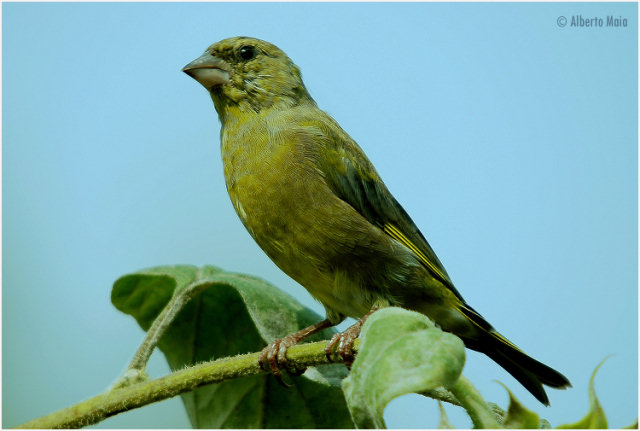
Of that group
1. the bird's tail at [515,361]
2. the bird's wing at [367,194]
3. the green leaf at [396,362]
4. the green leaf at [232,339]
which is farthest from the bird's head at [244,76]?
the green leaf at [396,362]

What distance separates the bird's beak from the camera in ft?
12.7

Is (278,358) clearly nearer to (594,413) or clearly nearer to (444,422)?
(444,422)

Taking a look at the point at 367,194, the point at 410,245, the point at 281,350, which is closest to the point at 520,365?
the point at 410,245

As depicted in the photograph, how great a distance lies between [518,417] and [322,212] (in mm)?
2092

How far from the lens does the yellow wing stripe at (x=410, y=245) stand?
12.0 feet

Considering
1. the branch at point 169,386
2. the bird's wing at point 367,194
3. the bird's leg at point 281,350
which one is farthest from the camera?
the bird's wing at point 367,194

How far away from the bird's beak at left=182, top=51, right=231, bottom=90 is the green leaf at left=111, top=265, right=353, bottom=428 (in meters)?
1.15

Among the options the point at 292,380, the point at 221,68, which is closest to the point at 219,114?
the point at 221,68

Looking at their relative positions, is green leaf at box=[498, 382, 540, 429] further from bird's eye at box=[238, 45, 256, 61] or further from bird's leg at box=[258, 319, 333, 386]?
bird's eye at box=[238, 45, 256, 61]

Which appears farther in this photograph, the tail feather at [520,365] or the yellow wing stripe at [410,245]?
the yellow wing stripe at [410,245]

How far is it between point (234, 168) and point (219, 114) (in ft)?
1.61

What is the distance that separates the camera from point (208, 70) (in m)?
3.89

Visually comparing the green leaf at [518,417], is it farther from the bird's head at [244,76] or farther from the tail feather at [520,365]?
the bird's head at [244,76]

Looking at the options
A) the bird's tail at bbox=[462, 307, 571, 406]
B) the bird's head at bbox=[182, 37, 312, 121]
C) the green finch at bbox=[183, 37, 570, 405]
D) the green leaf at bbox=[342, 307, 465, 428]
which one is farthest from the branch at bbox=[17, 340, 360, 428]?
the bird's head at bbox=[182, 37, 312, 121]
